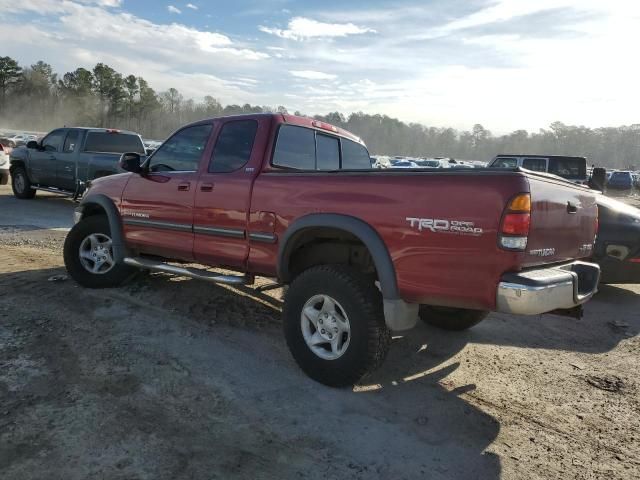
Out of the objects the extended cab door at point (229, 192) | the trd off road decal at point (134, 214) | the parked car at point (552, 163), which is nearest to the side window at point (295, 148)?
the extended cab door at point (229, 192)

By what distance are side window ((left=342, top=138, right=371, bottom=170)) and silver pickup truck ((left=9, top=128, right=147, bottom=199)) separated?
810 centimetres

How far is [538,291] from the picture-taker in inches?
113

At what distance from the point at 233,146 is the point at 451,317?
2665mm

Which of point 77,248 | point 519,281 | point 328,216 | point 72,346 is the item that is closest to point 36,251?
point 77,248

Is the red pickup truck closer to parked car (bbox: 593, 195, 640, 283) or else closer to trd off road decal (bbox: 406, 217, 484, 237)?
trd off road decal (bbox: 406, 217, 484, 237)

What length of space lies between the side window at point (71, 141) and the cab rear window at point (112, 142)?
370 mm

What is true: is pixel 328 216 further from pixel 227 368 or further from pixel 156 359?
pixel 156 359

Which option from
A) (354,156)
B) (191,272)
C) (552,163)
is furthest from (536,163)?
(191,272)

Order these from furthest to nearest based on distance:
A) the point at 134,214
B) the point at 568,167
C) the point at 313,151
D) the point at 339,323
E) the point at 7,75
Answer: the point at 7,75 < the point at 568,167 < the point at 134,214 < the point at 313,151 < the point at 339,323

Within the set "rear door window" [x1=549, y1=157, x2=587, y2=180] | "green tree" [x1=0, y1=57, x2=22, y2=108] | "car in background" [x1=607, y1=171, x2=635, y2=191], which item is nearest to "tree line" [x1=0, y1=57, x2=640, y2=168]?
"green tree" [x1=0, y1=57, x2=22, y2=108]

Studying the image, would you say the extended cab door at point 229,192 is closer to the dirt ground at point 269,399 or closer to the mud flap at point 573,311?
the dirt ground at point 269,399

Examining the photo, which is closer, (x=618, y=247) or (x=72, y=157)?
(x=618, y=247)

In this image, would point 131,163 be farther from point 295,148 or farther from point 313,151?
point 313,151

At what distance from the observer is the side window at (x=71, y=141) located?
1254 centimetres
